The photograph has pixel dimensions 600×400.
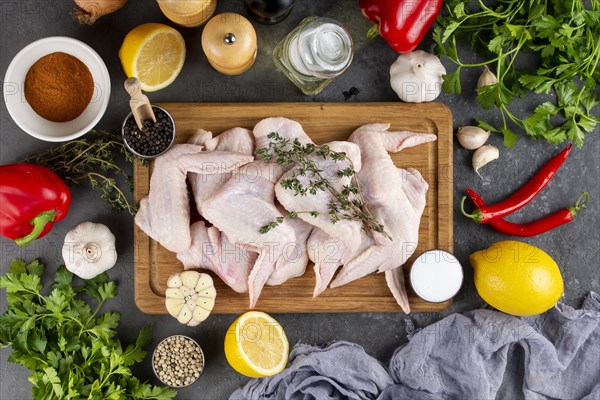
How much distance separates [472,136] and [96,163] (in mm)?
1404

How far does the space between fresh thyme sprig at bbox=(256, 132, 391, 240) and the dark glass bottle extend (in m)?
0.42

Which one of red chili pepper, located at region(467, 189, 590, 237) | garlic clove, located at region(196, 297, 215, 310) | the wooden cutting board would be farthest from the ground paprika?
red chili pepper, located at region(467, 189, 590, 237)

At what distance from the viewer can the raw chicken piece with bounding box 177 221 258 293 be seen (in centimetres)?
194

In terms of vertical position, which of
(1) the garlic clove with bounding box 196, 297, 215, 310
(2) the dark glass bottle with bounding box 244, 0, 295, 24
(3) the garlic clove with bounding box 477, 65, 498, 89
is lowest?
(1) the garlic clove with bounding box 196, 297, 215, 310

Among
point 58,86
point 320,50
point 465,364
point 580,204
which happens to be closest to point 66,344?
point 58,86

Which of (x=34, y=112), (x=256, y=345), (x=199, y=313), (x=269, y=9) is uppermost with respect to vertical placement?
(x=269, y=9)

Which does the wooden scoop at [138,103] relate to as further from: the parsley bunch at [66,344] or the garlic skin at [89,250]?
the parsley bunch at [66,344]

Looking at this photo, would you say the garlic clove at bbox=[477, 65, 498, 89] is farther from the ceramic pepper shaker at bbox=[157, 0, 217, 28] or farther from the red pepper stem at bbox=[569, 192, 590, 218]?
the ceramic pepper shaker at bbox=[157, 0, 217, 28]

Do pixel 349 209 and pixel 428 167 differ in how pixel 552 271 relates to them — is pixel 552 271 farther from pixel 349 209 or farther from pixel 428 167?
pixel 349 209

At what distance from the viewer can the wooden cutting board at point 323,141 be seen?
6.62ft

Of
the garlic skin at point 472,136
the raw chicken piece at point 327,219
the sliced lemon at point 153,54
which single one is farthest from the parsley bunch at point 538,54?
the sliced lemon at point 153,54

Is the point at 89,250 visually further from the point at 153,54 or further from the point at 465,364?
the point at 465,364

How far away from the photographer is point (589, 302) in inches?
85.2

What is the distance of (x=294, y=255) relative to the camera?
6.32 ft
